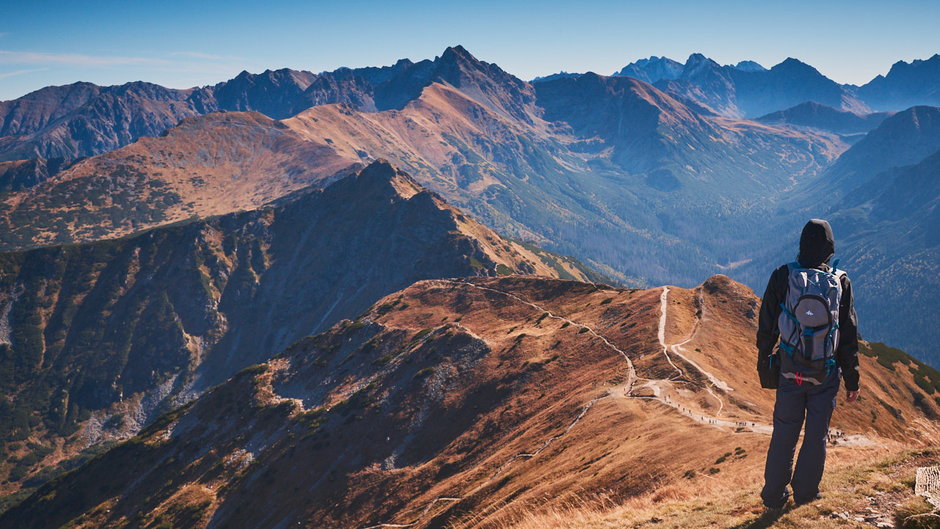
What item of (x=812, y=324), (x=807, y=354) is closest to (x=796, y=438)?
(x=807, y=354)

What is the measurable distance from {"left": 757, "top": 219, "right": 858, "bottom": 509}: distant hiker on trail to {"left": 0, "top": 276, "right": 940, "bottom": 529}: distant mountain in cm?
793

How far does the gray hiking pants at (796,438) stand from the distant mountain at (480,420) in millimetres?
7815

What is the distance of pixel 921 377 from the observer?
99.8m

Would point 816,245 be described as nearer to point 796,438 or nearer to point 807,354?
point 807,354

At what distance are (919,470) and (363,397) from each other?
97.1 m

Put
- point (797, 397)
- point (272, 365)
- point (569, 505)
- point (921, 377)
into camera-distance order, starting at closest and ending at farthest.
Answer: point (797, 397)
point (569, 505)
point (921, 377)
point (272, 365)

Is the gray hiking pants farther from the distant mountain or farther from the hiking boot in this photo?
the distant mountain

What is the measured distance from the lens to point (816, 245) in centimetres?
1603

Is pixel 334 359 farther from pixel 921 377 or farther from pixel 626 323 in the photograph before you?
pixel 921 377

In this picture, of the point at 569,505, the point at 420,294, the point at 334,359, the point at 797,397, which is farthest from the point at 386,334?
the point at 797,397

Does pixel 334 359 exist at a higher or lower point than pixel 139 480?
higher

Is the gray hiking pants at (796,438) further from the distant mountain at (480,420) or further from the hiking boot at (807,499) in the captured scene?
the distant mountain at (480,420)

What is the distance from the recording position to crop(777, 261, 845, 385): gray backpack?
15.5 metres

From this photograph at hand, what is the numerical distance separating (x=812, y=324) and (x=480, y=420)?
231ft
